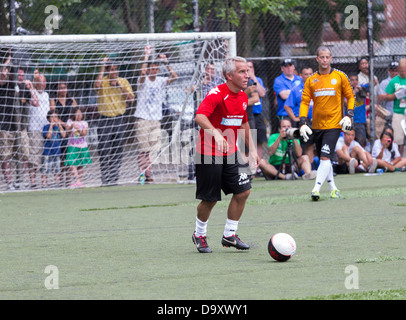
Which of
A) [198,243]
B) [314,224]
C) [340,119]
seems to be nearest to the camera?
[198,243]

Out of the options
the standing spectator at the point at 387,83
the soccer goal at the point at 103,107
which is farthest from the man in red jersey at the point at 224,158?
the standing spectator at the point at 387,83

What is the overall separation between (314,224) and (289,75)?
706 centimetres

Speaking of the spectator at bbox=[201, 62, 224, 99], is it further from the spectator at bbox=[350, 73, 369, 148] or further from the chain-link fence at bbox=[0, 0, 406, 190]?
the spectator at bbox=[350, 73, 369, 148]

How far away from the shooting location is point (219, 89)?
699cm

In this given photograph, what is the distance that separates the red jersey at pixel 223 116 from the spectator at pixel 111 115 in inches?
293

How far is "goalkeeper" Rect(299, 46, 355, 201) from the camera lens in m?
10.9

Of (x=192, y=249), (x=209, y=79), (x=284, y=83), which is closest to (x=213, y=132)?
(x=192, y=249)

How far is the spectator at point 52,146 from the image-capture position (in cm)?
1385

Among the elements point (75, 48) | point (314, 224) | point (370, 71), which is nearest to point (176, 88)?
point (75, 48)

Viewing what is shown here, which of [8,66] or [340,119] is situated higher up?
[8,66]

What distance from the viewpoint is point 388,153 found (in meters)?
15.7

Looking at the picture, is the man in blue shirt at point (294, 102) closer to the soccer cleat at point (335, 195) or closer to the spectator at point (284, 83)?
A: the spectator at point (284, 83)

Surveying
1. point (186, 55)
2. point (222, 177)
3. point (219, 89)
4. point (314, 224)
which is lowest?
point (314, 224)
